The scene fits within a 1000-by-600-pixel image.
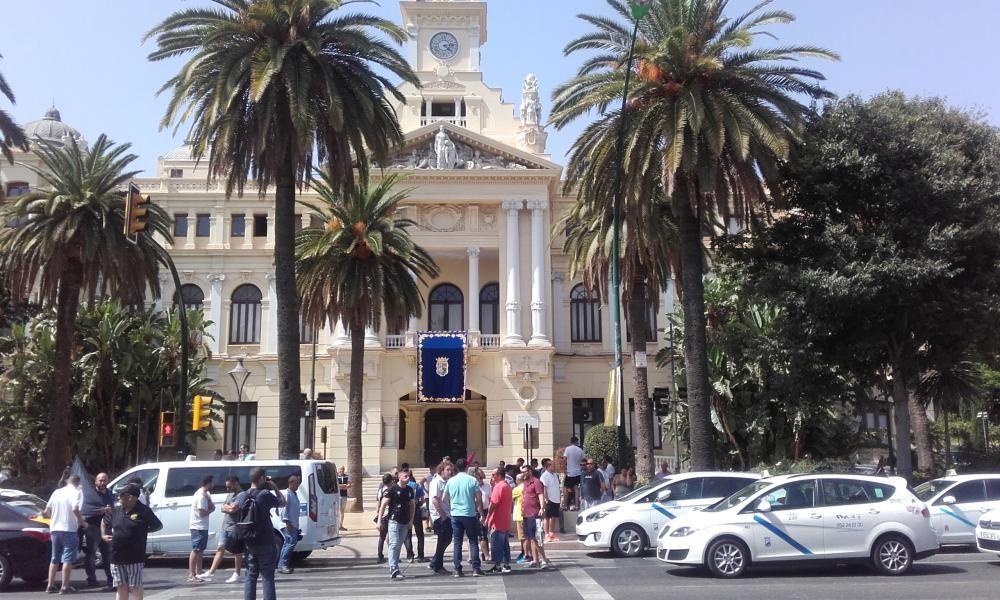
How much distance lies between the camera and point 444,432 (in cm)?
4741

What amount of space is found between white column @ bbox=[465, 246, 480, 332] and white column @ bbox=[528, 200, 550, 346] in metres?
2.80

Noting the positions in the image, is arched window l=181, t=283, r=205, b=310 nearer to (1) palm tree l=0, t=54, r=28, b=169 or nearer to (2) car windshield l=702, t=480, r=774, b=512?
(1) palm tree l=0, t=54, r=28, b=169

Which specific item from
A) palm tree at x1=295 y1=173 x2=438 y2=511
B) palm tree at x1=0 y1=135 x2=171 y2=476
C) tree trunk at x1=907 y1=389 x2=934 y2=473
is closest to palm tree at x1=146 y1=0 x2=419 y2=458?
palm tree at x1=295 y1=173 x2=438 y2=511

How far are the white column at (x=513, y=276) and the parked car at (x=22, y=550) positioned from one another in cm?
2896

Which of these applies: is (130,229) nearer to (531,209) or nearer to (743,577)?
(743,577)

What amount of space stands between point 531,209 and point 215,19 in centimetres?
2436

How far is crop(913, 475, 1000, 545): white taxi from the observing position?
17.6m

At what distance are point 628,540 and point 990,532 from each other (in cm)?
633

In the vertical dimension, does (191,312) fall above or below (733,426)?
above

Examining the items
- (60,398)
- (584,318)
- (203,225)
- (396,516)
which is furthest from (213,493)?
(203,225)

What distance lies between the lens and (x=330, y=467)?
1870 centimetres

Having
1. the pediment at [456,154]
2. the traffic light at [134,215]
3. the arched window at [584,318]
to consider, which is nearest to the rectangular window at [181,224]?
the pediment at [456,154]

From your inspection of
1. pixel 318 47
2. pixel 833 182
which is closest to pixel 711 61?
pixel 833 182

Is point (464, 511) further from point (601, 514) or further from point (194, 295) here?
point (194, 295)
